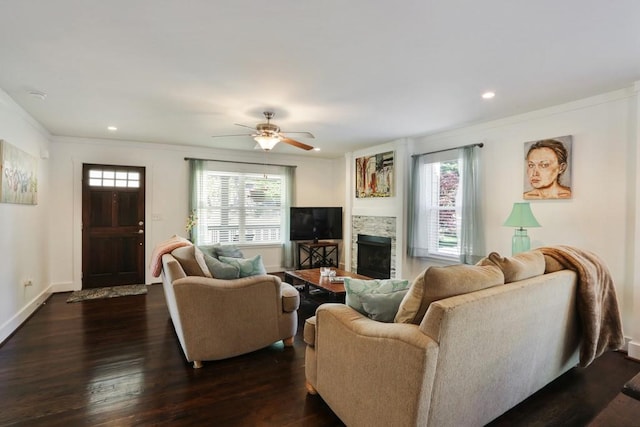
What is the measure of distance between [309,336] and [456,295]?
1068 millimetres

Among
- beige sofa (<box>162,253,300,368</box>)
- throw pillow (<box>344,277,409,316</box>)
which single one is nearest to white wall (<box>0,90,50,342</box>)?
beige sofa (<box>162,253,300,368</box>)

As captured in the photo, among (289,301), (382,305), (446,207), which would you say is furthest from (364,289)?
(446,207)

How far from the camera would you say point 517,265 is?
206cm

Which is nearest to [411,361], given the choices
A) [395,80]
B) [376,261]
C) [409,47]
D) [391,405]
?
[391,405]

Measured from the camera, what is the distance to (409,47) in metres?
2.28

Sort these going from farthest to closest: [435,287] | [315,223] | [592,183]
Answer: [315,223] → [592,183] → [435,287]

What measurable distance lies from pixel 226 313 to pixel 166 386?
2.20ft

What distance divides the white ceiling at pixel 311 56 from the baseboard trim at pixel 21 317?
234cm

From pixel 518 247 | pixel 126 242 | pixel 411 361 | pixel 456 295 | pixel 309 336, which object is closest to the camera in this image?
pixel 411 361

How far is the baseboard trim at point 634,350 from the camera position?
2879 millimetres

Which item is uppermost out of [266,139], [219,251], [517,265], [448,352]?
[266,139]

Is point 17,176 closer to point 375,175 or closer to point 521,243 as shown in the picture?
point 375,175

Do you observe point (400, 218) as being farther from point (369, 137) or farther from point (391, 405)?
point (391, 405)

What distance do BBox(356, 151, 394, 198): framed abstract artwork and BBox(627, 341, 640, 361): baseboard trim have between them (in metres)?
3.34
